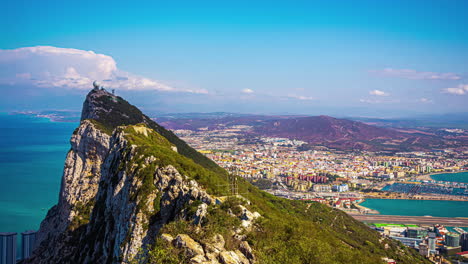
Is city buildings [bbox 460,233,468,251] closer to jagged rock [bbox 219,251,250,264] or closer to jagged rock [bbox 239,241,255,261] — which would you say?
jagged rock [bbox 239,241,255,261]

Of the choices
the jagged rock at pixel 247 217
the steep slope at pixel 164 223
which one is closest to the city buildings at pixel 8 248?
the steep slope at pixel 164 223

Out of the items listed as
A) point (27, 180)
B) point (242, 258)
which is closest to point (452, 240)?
point (242, 258)

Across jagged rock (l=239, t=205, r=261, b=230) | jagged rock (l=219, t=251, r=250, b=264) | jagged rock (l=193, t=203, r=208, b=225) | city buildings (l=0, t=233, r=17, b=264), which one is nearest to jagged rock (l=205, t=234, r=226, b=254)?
jagged rock (l=219, t=251, r=250, b=264)

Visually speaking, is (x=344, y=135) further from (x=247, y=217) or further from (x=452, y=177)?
(x=247, y=217)

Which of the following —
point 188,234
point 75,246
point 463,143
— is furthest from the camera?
point 463,143

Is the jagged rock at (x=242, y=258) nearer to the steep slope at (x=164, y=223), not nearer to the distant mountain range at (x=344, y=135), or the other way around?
the steep slope at (x=164, y=223)

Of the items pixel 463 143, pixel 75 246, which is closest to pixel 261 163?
pixel 75 246

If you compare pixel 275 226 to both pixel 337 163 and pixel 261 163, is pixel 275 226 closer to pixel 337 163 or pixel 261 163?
pixel 261 163
